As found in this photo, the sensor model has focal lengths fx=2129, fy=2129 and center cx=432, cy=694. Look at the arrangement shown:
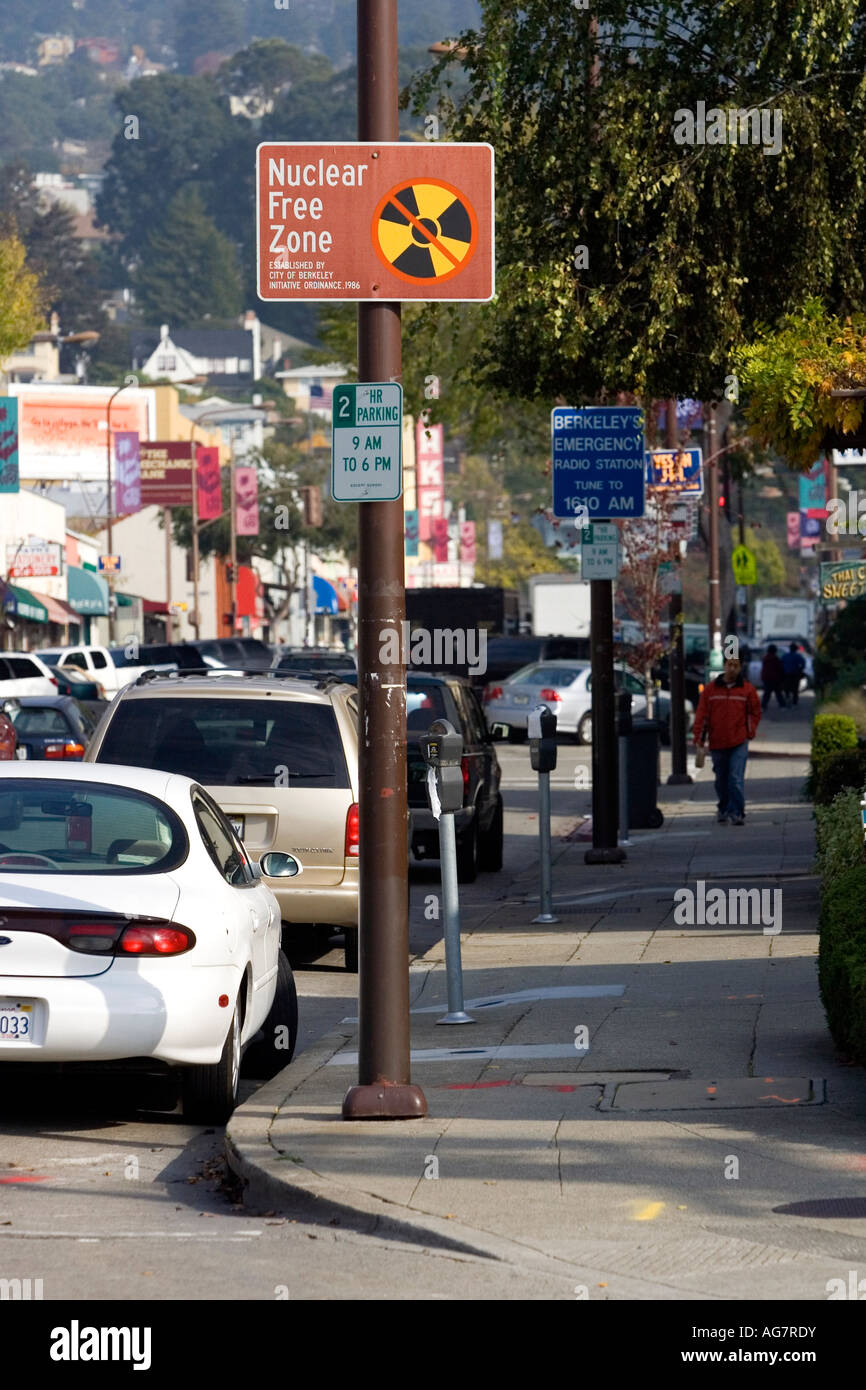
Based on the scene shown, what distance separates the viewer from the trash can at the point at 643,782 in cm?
2245

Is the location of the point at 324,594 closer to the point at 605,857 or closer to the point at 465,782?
the point at 605,857

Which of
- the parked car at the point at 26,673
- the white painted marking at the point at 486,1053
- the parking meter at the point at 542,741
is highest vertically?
the parking meter at the point at 542,741

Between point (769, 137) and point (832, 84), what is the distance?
2.54 feet

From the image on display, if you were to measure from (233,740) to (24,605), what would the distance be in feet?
170

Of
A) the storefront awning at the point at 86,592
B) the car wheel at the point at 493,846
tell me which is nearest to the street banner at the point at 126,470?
the storefront awning at the point at 86,592

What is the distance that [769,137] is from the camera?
1498 centimetres

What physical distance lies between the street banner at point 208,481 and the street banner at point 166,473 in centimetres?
41

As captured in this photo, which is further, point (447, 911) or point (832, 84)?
point (832, 84)

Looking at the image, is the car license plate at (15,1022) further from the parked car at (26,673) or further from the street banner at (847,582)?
the parked car at (26,673)

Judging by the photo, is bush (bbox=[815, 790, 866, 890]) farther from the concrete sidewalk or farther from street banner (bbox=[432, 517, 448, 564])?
street banner (bbox=[432, 517, 448, 564])

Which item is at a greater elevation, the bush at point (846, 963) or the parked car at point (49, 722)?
the bush at point (846, 963)
